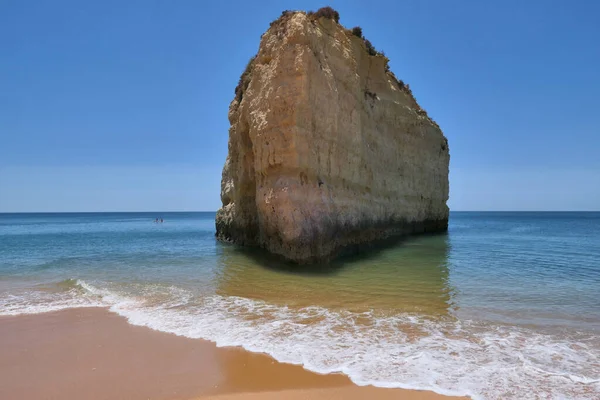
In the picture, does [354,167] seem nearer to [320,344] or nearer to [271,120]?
[271,120]

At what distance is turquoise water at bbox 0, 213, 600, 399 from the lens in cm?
473

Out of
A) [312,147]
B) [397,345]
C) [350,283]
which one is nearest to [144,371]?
[397,345]

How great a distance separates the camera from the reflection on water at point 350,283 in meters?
8.20

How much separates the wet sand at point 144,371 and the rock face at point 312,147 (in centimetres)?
795

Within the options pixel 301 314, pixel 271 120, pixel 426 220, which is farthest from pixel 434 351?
pixel 426 220

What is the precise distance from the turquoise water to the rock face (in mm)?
1809

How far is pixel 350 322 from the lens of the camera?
6.71m

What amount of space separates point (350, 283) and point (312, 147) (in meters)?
5.63

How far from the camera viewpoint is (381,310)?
24.8 feet

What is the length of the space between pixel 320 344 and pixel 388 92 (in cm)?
2066

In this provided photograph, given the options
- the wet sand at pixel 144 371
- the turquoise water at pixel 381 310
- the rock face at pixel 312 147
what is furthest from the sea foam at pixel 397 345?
the rock face at pixel 312 147

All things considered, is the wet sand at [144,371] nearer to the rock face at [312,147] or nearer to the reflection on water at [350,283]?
the reflection on water at [350,283]

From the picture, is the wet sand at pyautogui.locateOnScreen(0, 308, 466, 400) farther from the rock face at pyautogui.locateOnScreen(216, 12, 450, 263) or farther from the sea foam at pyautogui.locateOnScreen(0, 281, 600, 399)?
the rock face at pyautogui.locateOnScreen(216, 12, 450, 263)

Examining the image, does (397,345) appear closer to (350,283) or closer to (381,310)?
(381,310)
